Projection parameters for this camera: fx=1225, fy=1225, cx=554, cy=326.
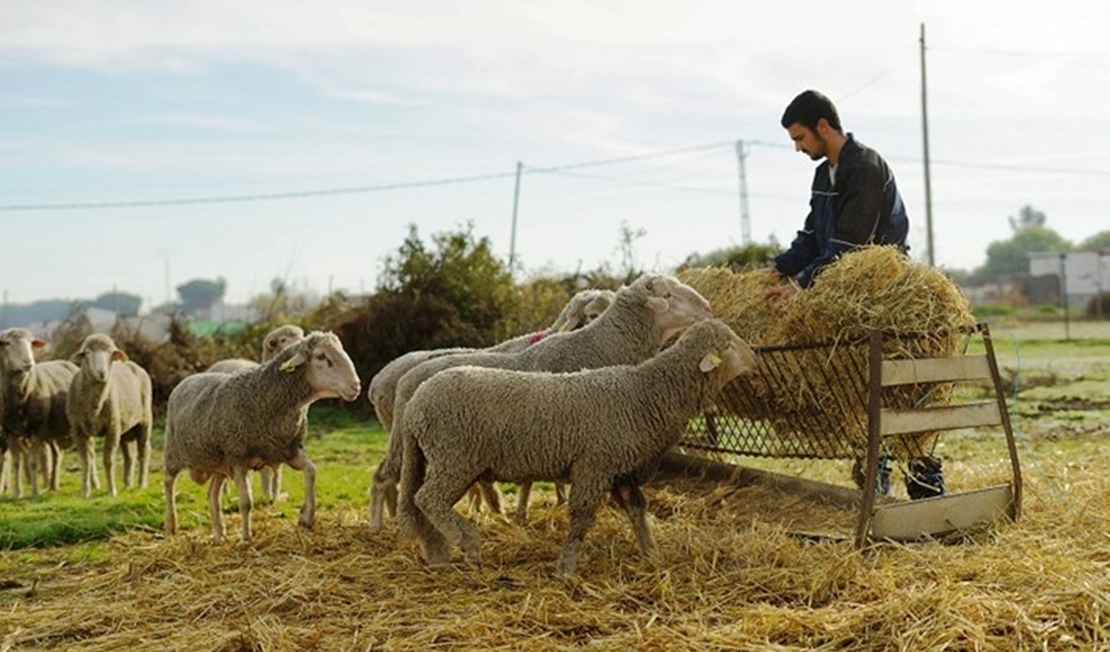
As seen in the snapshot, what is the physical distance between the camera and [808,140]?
7984 millimetres

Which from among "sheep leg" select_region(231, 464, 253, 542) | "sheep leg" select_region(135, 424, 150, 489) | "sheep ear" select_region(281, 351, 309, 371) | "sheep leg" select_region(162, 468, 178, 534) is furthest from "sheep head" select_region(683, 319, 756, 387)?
"sheep leg" select_region(135, 424, 150, 489)

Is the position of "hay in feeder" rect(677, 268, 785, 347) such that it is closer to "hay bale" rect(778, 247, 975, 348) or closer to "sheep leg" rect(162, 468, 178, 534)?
"hay bale" rect(778, 247, 975, 348)

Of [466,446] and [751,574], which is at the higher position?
[466,446]

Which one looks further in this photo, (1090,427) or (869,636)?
(1090,427)

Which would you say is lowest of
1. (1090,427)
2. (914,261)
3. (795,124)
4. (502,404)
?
(1090,427)

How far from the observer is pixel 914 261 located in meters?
7.14

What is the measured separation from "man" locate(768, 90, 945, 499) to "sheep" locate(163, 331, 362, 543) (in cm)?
314

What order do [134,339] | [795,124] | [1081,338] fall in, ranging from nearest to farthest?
[795,124]
[134,339]
[1081,338]

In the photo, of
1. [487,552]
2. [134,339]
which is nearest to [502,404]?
[487,552]

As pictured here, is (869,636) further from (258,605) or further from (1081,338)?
(1081,338)

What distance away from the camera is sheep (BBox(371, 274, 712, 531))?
26.1ft

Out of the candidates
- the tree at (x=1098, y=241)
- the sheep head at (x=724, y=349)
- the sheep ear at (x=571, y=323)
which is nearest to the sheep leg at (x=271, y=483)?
the sheep ear at (x=571, y=323)

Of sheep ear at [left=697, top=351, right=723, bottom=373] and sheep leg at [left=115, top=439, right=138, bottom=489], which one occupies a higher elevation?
sheep ear at [left=697, top=351, right=723, bottom=373]

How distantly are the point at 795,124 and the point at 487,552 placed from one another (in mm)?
3385
